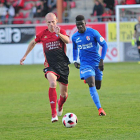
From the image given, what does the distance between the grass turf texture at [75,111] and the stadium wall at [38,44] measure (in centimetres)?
733

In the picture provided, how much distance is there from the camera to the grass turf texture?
22.2 feet

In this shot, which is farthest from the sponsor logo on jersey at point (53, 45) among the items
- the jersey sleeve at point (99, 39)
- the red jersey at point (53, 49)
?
the jersey sleeve at point (99, 39)

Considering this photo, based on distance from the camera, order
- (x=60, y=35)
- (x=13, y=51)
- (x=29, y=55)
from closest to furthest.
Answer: (x=60, y=35) → (x=29, y=55) → (x=13, y=51)

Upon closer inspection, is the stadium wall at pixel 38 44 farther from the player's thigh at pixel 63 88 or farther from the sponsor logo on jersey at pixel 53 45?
the sponsor logo on jersey at pixel 53 45

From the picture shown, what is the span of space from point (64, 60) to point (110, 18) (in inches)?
691

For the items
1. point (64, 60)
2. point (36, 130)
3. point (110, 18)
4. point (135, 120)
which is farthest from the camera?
point (110, 18)

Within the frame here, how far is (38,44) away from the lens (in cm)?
2416

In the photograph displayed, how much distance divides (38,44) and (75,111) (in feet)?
49.9

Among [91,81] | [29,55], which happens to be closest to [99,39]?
[91,81]

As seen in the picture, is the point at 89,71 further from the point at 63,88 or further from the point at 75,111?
the point at 75,111

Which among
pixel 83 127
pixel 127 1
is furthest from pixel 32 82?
pixel 127 1

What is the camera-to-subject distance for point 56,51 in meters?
8.26

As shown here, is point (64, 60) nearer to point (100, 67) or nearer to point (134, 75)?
point (100, 67)

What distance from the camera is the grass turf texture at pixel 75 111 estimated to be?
6781mm
